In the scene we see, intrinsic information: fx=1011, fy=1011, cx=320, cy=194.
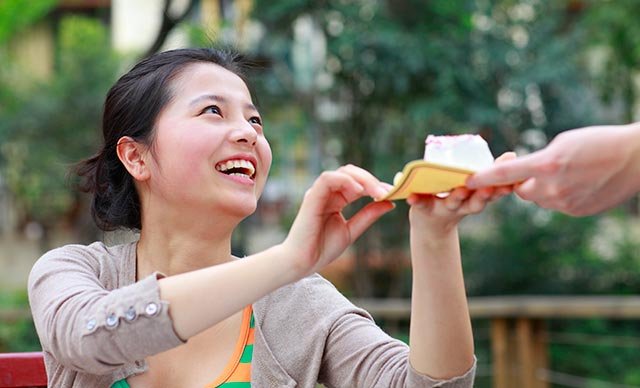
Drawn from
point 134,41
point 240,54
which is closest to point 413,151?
point 134,41

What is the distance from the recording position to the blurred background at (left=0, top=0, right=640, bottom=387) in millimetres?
6961

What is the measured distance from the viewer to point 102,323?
1.35m

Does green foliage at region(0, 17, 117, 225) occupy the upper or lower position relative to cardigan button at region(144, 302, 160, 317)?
lower

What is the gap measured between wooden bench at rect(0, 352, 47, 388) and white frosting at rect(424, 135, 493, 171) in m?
0.93

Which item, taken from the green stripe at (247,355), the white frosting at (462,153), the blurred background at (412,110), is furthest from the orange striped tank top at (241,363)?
the blurred background at (412,110)

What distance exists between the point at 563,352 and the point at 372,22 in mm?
2938

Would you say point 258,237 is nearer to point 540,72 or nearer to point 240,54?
point 540,72

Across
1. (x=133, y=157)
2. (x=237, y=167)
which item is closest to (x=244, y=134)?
(x=237, y=167)

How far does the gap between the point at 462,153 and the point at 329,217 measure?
21 centimetres

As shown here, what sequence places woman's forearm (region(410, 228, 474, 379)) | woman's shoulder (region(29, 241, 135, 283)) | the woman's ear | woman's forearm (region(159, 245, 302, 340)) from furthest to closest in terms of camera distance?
the woman's ear < woman's shoulder (region(29, 241, 135, 283)) < woman's forearm (region(410, 228, 474, 379)) < woman's forearm (region(159, 245, 302, 340))

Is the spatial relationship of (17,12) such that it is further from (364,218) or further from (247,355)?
(364,218)

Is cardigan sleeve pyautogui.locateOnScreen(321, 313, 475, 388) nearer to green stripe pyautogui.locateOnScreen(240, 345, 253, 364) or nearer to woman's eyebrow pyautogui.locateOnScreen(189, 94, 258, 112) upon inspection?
green stripe pyautogui.locateOnScreen(240, 345, 253, 364)

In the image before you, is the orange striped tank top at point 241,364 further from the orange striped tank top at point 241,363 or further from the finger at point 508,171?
the finger at point 508,171

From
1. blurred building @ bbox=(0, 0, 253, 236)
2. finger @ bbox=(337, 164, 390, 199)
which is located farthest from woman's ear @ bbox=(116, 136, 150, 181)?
blurred building @ bbox=(0, 0, 253, 236)
